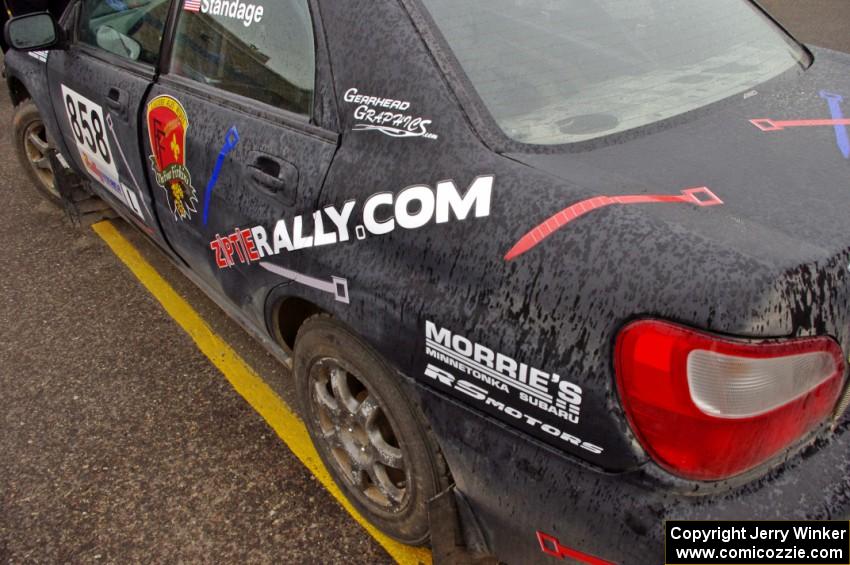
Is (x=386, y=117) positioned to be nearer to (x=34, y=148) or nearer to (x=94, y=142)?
(x=94, y=142)

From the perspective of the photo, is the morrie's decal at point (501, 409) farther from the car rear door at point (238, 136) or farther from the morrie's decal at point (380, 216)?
the car rear door at point (238, 136)

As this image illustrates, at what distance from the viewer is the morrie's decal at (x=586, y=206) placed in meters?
1.46

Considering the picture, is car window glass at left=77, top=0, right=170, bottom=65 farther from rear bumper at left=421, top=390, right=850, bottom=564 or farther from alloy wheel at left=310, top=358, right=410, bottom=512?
rear bumper at left=421, top=390, right=850, bottom=564

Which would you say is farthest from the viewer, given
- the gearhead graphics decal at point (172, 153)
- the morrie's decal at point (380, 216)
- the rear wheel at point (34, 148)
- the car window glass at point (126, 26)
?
the rear wheel at point (34, 148)

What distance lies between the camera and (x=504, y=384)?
1.54 metres

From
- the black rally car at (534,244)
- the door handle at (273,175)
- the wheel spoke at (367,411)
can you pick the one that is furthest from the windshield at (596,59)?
the wheel spoke at (367,411)

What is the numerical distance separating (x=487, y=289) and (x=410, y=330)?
0.28 metres

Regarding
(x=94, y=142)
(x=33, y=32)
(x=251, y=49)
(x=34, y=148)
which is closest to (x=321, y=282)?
(x=251, y=49)

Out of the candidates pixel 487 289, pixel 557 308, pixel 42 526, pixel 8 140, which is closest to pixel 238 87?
pixel 487 289

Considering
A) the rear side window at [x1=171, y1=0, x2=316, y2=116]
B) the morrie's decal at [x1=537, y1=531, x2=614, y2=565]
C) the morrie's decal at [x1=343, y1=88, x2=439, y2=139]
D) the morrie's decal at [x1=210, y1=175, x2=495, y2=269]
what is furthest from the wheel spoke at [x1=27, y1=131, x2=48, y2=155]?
the morrie's decal at [x1=537, y1=531, x2=614, y2=565]

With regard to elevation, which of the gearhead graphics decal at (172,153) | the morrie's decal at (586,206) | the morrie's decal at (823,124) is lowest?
the gearhead graphics decal at (172,153)

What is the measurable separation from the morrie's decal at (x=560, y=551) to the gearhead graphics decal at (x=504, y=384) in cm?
27

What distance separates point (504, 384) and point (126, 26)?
8.47ft

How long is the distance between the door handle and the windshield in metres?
0.60
